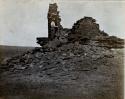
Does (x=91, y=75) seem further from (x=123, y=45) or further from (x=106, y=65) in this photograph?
(x=123, y=45)

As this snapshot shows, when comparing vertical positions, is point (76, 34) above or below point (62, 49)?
above

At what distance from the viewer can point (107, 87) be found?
12.4 feet

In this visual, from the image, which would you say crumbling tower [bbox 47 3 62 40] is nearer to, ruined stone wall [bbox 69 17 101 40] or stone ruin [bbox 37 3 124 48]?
stone ruin [bbox 37 3 124 48]

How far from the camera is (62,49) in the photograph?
13.1ft

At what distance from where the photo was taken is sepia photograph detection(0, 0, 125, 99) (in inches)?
150

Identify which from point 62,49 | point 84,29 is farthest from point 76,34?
point 62,49

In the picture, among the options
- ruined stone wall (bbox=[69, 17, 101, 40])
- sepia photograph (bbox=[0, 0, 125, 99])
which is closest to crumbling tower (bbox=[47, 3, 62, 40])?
sepia photograph (bbox=[0, 0, 125, 99])

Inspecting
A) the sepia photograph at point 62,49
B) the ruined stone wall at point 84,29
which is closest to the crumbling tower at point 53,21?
the sepia photograph at point 62,49

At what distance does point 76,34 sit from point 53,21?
275 millimetres

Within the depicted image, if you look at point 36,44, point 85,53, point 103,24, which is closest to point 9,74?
point 36,44

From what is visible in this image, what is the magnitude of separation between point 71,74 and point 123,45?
582mm

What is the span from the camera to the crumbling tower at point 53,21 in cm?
395

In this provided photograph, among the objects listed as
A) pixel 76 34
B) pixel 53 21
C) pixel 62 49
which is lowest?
pixel 62 49

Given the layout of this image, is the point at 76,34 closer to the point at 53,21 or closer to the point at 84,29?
the point at 84,29
